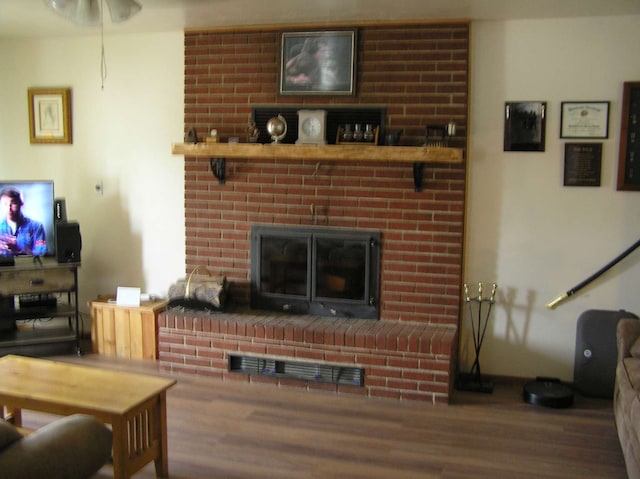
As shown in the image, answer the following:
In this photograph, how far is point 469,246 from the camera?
4.02m

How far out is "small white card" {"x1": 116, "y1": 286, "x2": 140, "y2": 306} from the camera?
4.39 metres

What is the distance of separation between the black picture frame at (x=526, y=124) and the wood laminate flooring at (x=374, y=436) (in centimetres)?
155

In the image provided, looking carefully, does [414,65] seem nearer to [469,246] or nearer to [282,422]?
[469,246]

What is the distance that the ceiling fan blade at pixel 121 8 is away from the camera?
3121mm

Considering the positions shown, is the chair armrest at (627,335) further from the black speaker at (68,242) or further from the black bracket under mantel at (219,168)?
the black speaker at (68,242)

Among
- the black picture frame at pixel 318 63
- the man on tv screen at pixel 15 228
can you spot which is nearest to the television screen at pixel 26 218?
the man on tv screen at pixel 15 228

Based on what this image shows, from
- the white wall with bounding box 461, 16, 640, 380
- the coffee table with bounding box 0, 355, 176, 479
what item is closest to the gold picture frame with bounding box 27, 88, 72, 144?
the coffee table with bounding box 0, 355, 176, 479

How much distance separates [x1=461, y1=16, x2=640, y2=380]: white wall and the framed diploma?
4 cm

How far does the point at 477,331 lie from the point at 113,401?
2409 mm

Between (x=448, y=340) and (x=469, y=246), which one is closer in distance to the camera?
(x=448, y=340)

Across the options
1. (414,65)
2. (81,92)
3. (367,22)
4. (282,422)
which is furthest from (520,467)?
(81,92)

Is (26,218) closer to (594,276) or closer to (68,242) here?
(68,242)

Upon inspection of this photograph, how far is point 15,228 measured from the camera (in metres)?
4.39

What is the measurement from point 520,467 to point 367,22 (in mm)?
2750
